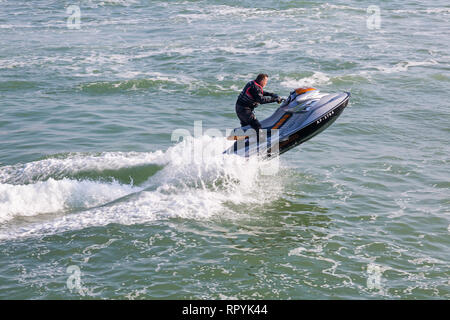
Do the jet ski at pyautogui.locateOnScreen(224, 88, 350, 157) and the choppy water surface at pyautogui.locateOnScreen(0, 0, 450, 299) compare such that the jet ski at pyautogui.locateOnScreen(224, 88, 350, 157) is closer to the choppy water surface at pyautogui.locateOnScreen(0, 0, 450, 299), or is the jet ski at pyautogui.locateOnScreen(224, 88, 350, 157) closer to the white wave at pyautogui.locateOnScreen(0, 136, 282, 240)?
the white wave at pyautogui.locateOnScreen(0, 136, 282, 240)

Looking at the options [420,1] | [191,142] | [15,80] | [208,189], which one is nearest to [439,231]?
[208,189]

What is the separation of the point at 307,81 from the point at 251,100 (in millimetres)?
8789

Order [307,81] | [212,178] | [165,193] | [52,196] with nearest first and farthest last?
[52,196], [165,193], [212,178], [307,81]

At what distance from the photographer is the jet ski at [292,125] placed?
1279cm

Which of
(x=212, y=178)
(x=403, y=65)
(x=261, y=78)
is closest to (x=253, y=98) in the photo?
(x=261, y=78)

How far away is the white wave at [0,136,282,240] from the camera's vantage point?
11.3 meters

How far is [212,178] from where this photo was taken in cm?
1284

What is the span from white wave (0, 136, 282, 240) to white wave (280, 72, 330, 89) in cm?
747

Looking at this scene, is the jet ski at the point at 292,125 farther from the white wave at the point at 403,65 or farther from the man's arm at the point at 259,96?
the white wave at the point at 403,65

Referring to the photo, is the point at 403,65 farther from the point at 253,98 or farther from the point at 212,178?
the point at 212,178

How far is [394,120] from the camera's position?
17.6 meters

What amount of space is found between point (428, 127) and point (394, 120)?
100 centimetres

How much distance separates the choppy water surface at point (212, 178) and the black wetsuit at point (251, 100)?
2.98 ft

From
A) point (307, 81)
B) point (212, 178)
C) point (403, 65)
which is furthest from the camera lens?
point (403, 65)
